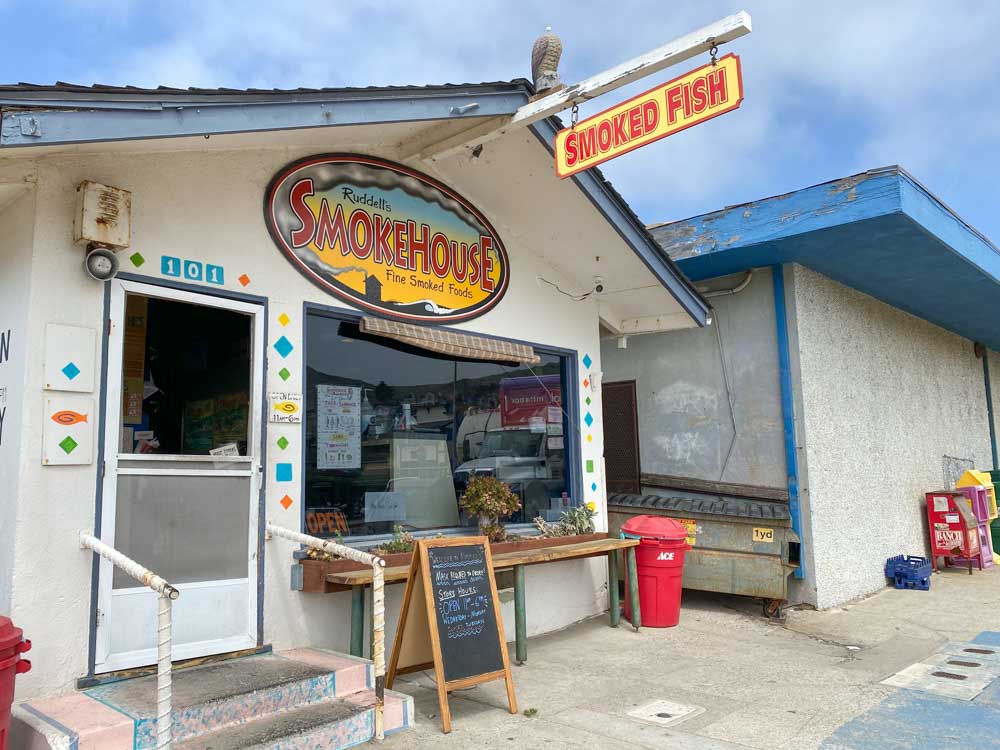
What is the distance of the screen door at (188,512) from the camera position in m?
4.57

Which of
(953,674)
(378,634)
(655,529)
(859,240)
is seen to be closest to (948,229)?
(859,240)

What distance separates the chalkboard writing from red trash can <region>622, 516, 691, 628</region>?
263 cm

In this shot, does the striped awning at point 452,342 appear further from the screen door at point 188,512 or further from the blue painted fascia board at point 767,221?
the blue painted fascia board at point 767,221

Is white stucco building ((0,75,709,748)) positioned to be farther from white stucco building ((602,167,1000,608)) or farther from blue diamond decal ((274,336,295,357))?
white stucco building ((602,167,1000,608))

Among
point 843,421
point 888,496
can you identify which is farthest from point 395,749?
point 888,496

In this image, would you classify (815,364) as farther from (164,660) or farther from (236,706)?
(164,660)

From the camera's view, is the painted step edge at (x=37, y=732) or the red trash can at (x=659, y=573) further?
the red trash can at (x=659, y=573)

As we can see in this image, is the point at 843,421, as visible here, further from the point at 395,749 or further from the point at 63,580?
the point at 63,580

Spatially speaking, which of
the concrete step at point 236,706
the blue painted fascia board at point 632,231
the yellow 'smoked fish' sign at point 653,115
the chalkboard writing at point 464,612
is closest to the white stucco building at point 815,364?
the blue painted fascia board at point 632,231

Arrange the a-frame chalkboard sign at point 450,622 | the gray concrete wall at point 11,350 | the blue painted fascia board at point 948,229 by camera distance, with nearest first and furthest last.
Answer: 1. the gray concrete wall at point 11,350
2. the a-frame chalkboard sign at point 450,622
3. the blue painted fascia board at point 948,229

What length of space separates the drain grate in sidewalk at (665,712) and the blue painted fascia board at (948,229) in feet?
→ 16.4

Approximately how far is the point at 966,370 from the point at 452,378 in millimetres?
10774

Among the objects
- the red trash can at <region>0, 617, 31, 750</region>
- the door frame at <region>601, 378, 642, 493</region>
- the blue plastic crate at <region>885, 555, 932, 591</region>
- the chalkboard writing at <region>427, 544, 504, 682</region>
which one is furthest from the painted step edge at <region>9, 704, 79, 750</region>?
the blue plastic crate at <region>885, 555, 932, 591</region>

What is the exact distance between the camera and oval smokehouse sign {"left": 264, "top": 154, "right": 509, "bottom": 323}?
226 inches
